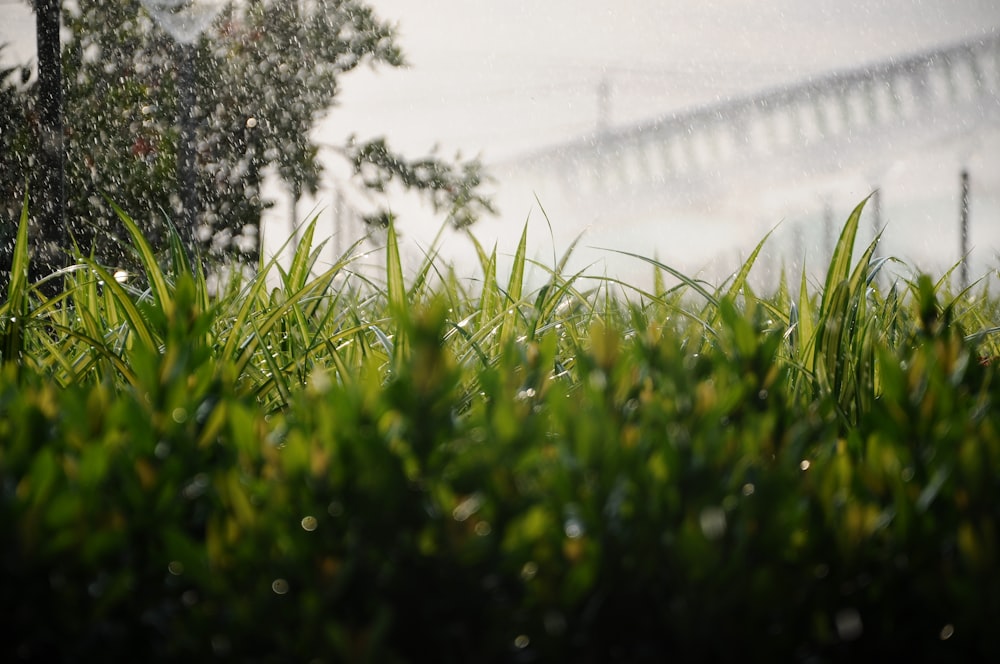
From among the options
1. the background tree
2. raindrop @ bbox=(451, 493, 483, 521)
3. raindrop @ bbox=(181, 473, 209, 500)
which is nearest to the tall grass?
raindrop @ bbox=(181, 473, 209, 500)

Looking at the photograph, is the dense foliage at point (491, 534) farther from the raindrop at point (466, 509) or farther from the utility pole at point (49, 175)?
the utility pole at point (49, 175)

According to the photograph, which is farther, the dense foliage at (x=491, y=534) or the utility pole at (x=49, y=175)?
the utility pole at (x=49, y=175)

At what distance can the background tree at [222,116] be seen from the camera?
24.1ft

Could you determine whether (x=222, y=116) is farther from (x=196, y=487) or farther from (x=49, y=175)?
(x=196, y=487)

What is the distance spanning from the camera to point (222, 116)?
8492 mm

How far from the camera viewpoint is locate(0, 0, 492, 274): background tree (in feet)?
24.1

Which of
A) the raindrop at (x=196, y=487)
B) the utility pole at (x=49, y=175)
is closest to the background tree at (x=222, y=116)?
the utility pole at (x=49, y=175)

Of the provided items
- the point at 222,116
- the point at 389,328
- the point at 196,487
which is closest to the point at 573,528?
the point at 196,487

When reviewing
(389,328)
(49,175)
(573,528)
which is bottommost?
(573,528)

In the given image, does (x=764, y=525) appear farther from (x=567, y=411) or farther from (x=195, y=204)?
(x=195, y=204)

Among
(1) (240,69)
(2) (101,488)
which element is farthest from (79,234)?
(2) (101,488)

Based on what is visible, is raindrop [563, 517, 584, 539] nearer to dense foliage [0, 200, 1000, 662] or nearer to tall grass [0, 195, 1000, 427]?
dense foliage [0, 200, 1000, 662]

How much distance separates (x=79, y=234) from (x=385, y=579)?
7226mm

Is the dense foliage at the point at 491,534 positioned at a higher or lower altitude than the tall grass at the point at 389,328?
lower
